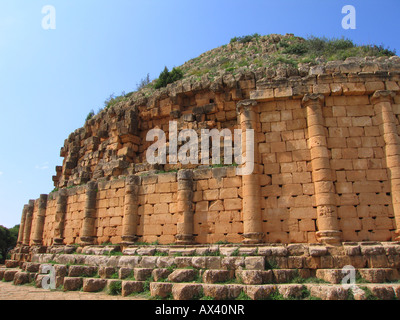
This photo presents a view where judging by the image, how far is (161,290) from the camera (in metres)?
9.52

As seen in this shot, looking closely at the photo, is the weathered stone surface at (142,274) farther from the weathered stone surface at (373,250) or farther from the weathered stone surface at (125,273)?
the weathered stone surface at (373,250)

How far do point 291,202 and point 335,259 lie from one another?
222 cm

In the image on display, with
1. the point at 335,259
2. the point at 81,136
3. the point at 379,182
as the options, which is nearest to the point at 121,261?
the point at 335,259

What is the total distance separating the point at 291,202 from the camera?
36.1 feet

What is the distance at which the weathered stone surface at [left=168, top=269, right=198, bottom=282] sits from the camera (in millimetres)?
9883

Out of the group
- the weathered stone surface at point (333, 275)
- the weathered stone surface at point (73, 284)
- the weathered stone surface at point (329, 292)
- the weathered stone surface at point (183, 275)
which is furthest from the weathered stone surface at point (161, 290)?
the weathered stone surface at point (333, 275)

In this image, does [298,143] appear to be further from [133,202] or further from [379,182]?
[133,202]

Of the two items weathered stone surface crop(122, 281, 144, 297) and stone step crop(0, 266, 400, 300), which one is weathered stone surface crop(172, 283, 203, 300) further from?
weathered stone surface crop(122, 281, 144, 297)

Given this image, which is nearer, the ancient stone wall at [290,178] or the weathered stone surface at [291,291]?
the weathered stone surface at [291,291]

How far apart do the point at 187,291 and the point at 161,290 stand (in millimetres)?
859

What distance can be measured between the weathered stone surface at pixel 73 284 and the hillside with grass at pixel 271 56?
32.6 feet

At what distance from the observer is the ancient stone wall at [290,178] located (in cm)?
1065

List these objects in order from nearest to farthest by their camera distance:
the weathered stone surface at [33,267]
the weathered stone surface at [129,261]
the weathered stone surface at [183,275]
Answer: the weathered stone surface at [183,275] → the weathered stone surface at [129,261] → the weathered stone surface at [33,267]
